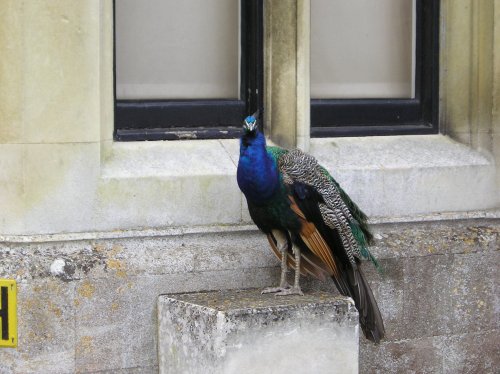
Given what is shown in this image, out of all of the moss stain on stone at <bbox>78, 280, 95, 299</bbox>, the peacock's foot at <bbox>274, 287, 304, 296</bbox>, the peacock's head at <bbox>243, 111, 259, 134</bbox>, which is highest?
the peacock's head at <bbox>243, 111, 259, 134</bbox>

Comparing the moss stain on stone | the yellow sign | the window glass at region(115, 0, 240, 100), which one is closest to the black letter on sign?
the yellow sign

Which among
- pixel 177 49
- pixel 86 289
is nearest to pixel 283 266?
pixel 86 289

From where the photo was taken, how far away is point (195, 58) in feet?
21.3

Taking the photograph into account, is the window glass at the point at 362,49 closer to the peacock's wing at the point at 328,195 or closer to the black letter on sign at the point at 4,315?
the peacock's wing at the point at 328,195

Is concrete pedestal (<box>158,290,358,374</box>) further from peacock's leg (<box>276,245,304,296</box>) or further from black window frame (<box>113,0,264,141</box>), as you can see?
black window frame (<box>113,0,264,141</box>)

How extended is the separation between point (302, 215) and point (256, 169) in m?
0.33

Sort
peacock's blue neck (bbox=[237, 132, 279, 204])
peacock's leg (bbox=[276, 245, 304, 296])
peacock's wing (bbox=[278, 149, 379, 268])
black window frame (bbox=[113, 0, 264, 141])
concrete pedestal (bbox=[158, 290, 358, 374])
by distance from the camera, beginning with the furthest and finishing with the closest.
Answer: black window frame (bbox=[113, 0, 264, 141]), peacock's leg (bbox=[276, 245, 304, 296]), peacock's wing (bbox=[278, 149, 379, 268]), peacock's blue neck (bbox=[237, 132, 279, 204]), concrete pedestal (bbox=[158, 290, 358, 374])

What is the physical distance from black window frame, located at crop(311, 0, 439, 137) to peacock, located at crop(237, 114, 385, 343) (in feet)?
2.53

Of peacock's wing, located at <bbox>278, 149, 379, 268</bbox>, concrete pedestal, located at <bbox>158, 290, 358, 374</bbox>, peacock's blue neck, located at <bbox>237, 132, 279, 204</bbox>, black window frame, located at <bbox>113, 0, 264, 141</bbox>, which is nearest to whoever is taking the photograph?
concrete pedestal, located at <bbox>158, 290, 358, 374</bbox>

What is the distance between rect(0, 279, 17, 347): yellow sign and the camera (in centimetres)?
580

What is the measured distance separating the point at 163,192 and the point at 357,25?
1.60 m

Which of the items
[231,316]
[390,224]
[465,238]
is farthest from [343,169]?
[231,316]

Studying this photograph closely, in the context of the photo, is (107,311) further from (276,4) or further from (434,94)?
(434,94)

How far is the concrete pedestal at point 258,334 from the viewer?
18.3 feet
